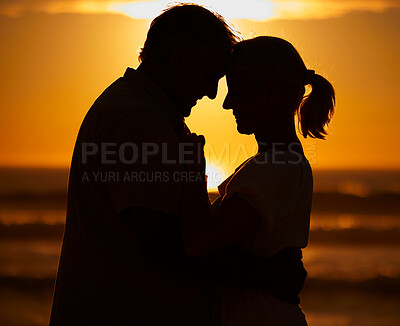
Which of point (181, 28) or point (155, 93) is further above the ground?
point (181, 28)

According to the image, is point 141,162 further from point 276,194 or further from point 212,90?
point 212,90

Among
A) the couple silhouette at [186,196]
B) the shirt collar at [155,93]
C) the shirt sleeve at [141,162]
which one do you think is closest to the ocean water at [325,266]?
the couple silhouette at [186,196]

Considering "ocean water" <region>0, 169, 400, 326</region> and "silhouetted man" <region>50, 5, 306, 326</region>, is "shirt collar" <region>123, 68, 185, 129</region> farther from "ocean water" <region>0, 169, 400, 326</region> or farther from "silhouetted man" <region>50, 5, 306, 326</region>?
"ocean water" <region>0, 169, 400, 326</region>

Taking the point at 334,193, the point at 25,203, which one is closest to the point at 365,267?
the point at 25,203

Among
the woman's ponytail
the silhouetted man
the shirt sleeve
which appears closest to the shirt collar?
the silhouetted man

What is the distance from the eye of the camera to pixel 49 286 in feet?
35.9

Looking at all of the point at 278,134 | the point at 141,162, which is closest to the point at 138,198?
the point at 141,162

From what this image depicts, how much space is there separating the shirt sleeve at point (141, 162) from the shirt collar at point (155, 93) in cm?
25

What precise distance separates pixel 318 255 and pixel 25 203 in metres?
17.2

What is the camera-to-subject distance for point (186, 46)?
2926 mm

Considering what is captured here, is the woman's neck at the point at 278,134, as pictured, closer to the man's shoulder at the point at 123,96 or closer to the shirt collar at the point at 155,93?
the shirt collar at the point at 155,93

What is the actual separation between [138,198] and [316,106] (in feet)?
3.41

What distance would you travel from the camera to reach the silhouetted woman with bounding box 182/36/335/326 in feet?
9.02

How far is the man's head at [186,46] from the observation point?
2902 millimetres
